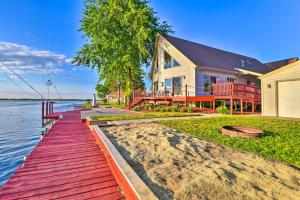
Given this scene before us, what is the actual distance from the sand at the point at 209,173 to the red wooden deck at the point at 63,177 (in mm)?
560

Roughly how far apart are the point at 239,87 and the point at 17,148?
45.1ft

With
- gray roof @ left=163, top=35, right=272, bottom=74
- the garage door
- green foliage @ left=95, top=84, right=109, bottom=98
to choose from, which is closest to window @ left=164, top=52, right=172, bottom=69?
gray roof @ left=163, top=35, right=272, bottom=74

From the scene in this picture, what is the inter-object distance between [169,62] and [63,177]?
17.4 meters

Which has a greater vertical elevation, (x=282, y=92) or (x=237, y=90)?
(x=237, y=90)

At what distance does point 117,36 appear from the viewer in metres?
20.5

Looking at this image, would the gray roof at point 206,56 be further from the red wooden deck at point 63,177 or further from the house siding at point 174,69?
the red wooden deck at point 63,177

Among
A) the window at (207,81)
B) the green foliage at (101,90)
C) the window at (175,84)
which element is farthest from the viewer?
the green foliage at (101,90)

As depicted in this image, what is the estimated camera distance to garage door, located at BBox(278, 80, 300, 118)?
33.9 feet

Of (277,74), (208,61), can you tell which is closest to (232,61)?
(208,61)

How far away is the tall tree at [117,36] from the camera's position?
790 inches

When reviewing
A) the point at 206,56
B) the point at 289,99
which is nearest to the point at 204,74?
the point at 206,56

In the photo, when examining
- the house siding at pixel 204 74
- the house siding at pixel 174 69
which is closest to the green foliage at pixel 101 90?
the house siding at pixel 174 69

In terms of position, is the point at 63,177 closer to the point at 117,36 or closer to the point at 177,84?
the point at 177,84

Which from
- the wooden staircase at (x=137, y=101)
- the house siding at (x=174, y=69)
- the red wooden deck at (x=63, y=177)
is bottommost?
the red wooden deck at (x=63, y=177)
